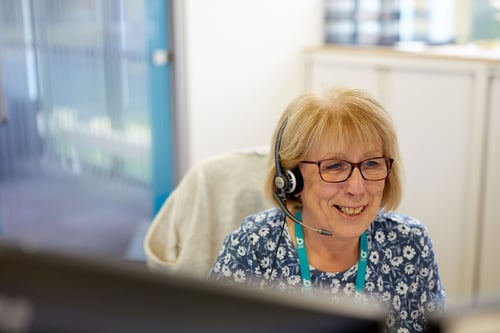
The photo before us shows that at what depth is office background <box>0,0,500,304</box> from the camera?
128 inches

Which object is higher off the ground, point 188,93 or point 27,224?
point 188,93

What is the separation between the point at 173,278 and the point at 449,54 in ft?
8.50

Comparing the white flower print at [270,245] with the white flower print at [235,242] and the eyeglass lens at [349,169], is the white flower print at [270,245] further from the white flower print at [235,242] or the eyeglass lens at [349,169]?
the eyeglass lens at [349,169]

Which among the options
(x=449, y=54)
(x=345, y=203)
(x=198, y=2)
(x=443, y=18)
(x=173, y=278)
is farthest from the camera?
(x=443, y=18)

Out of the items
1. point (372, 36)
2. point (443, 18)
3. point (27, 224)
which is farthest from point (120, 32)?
point (443, 18)

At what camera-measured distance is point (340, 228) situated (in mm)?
1498

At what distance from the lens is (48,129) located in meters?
3.31

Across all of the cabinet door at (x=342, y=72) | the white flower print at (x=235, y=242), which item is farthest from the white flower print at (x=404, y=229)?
the cabinet door at (x=342, y=72)

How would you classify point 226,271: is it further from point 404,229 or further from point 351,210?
point 404,229

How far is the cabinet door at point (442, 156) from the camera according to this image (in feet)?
9.68

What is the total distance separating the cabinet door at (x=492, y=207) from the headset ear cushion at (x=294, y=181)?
154 cm

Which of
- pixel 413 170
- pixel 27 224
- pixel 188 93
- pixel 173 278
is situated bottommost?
pixel 27 224

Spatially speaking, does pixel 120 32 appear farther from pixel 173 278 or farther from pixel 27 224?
pixel 173 278

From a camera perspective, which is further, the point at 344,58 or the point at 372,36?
the point at 372,36
